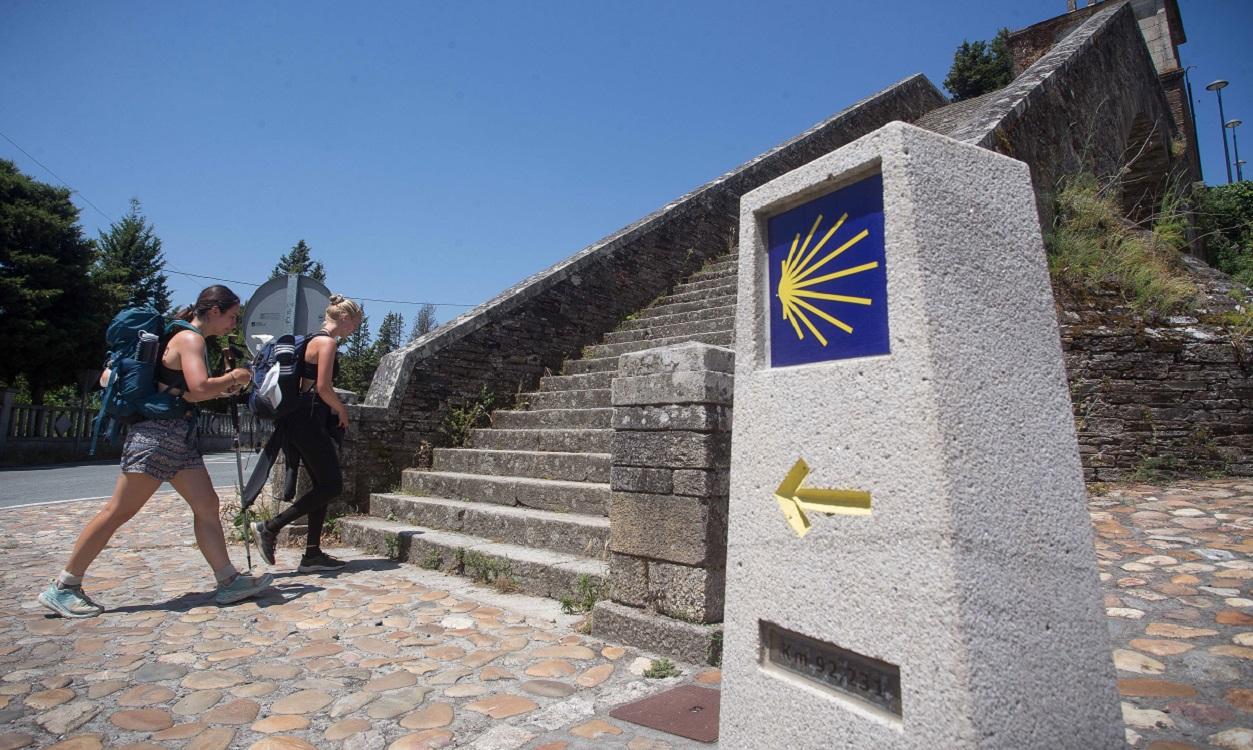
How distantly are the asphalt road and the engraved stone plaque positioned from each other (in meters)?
6.62

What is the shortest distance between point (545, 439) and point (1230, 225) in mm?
19001

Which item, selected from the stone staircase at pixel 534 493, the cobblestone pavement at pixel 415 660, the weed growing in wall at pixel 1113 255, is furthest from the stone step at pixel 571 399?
the weed growing in wall at pixel 1113 255

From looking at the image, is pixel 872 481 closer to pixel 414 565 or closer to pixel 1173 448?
pixel 414 565

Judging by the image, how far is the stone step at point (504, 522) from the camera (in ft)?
13.6

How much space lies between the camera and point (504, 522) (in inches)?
184

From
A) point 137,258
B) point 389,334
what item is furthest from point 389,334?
point 137,258

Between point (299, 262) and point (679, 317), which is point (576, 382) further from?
point (299, 262)

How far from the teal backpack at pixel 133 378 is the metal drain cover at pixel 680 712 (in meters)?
2.96

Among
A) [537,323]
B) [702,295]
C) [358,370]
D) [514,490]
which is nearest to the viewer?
[514,490]

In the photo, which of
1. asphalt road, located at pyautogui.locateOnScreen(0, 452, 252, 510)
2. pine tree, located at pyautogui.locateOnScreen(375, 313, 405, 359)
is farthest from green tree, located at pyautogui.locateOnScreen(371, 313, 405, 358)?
asphalt road, located at pyautogui.locateOnScreen(0, 452, 252, 510)

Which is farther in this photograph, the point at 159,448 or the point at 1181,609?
the point at 159,448

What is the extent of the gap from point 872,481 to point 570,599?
8.54ft

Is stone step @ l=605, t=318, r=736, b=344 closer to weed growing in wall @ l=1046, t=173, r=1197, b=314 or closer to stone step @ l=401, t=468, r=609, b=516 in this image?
stone step @ l=401, t=468, r=609, b=516

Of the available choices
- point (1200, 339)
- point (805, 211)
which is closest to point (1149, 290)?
point (1200, 339)
